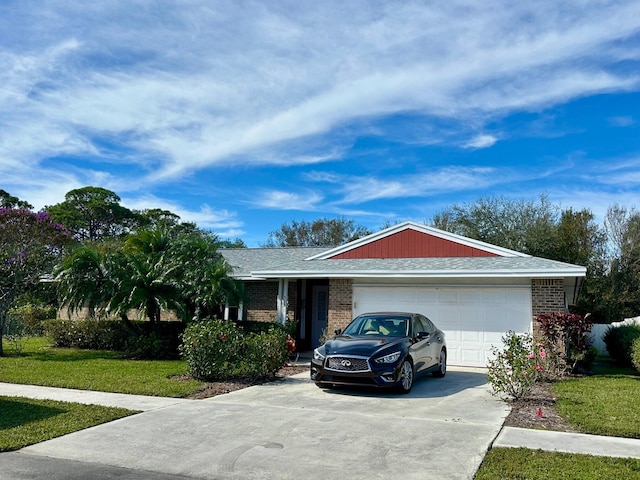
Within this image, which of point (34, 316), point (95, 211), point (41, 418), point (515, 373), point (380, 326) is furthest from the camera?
point (95, 211)

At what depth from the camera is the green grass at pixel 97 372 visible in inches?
399

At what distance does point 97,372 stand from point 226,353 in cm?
332

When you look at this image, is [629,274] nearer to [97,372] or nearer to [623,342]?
[623,342]

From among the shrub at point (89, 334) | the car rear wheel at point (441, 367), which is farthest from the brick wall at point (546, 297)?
the shrub at point (89, 334)

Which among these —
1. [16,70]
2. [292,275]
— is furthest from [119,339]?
[16,70]

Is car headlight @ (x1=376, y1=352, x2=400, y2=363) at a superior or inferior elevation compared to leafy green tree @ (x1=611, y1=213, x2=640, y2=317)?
inferior

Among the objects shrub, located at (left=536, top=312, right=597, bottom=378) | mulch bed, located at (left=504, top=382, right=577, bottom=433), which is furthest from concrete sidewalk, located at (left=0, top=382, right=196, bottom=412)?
shrub, located at (left=536, top=312, right=597, bottom=378)

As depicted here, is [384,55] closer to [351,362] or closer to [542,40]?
[542,40]

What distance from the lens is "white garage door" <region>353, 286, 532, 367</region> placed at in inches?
541

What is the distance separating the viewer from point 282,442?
21.2ft

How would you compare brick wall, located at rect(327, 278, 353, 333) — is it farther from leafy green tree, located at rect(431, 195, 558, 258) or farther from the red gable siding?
leafy green tree, located at rect(431, 195, 558, 258)

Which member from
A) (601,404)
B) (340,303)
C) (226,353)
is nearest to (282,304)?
(340,303)

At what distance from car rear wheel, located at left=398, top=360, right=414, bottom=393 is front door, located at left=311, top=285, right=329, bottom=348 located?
9048 millimetres

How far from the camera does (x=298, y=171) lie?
24656 millimetres
